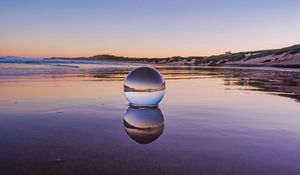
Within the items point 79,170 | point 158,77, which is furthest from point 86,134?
point 158,77

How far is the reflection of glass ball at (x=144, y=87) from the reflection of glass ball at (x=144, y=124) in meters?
0.21

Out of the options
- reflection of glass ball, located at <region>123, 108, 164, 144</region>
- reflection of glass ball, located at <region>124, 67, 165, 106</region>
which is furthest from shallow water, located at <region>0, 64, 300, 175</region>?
reflection of glass ball, located at <region>124, 67, 165, 106</region>

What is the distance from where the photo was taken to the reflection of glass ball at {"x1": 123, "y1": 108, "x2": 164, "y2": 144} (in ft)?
13.7

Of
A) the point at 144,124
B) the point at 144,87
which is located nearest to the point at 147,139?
the point at 144,124

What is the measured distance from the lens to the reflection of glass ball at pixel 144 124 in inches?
164

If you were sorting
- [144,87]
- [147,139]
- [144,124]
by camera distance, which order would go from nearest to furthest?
1. [147,139]
2. [144,124]
3. [144,87]

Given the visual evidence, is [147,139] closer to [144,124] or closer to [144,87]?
[144,124]

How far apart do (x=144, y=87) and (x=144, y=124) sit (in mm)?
1456

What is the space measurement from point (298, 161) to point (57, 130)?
323cm

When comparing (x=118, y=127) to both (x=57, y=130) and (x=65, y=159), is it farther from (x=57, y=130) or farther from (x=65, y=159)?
(x=65, y=159)

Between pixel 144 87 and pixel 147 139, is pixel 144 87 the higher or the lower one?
the higher one

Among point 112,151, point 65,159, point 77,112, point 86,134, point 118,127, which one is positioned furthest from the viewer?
point 77,112

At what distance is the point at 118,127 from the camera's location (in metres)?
4.74

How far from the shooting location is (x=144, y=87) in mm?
6195
